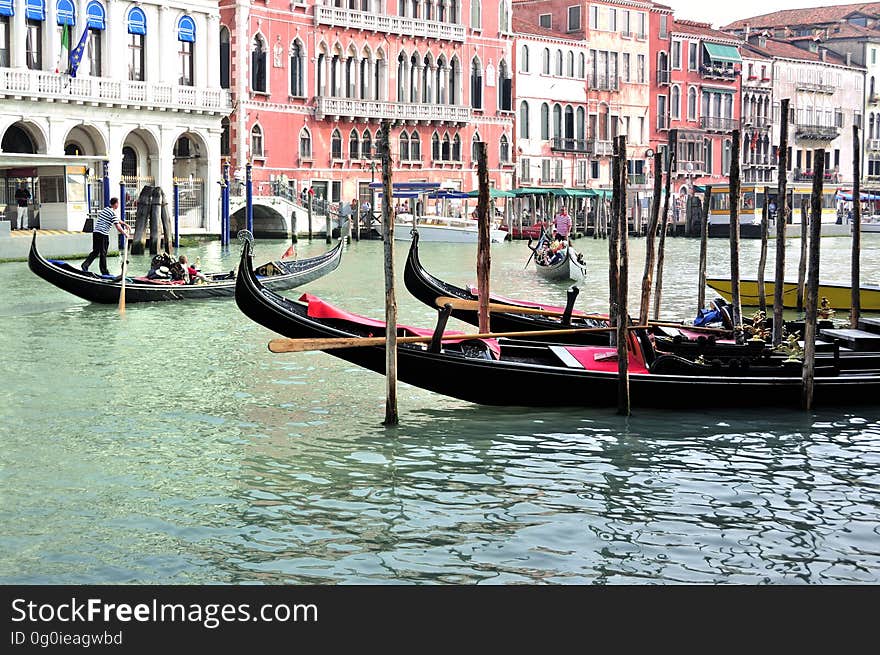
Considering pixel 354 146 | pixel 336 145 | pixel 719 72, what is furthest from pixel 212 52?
pixel 719 72

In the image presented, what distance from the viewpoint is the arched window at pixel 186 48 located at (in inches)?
1064

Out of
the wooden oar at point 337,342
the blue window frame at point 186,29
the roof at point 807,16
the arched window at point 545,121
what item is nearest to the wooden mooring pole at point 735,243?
the wooden oar at point 337,342

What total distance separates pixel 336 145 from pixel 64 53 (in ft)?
27.8

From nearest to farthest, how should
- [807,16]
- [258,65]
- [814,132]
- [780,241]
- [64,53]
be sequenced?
[780,241] < [64,53] < [258,65] < [814,132] < [807,16]

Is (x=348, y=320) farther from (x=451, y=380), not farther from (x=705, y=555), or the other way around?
(x=705, y=555)

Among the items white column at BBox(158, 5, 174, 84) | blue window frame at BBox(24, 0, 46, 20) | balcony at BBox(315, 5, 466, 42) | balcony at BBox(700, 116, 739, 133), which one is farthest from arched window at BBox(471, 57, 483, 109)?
blue window frame at BBox(24, 0, 46, 20)

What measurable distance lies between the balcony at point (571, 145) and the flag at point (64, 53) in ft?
53.7

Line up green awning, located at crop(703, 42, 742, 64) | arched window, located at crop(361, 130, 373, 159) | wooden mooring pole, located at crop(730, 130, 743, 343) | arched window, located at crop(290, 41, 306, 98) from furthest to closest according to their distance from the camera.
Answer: green awning, located at crop(703, 42, 742, 64) < arched window, located at crop(361, 130, 373, 159) < arched window, located at crop(290, 41, 306, 98) < wooden mooring pole, located at crop(730, 130, 743, 343)

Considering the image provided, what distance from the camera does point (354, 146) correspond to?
106ft

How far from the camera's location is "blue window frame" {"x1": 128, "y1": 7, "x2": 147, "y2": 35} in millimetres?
26062

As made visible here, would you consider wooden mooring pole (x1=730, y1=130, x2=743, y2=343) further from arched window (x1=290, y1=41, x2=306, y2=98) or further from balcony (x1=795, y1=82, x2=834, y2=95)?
balcony (x1=795, y1=82, x2=834, y2=95)

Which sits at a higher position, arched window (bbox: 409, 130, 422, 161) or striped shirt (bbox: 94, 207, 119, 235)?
arched window (bbox: 409, 130, 422, 161)

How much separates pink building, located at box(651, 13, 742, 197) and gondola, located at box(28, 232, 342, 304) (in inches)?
1029

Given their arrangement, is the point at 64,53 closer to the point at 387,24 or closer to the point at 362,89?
the point at 362,89
